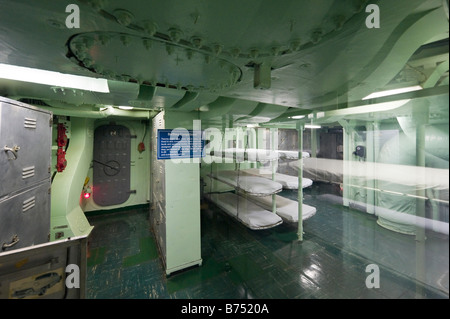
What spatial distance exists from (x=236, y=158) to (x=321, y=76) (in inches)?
73.9

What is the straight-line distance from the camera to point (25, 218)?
4.68 ft

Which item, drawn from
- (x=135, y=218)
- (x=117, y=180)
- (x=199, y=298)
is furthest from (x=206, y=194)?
(x=199, y=298)

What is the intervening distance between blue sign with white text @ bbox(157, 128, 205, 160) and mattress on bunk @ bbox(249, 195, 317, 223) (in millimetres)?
1860

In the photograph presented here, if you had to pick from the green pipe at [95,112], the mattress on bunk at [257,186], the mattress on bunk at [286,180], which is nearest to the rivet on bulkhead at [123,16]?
the mattress on bunk at [257,186]

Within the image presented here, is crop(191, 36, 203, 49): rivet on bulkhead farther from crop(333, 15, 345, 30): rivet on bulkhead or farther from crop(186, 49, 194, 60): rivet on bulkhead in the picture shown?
crop(333, 15, 345, 30): rivet on bulkhead

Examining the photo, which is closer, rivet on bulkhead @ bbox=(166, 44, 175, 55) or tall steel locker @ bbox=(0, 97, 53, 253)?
rivet on bulkhead @ bbox=(166, 44, 175, 55)

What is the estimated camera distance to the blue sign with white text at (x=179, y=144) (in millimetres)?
2121

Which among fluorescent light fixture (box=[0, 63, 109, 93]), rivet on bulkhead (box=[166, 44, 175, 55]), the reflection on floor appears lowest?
the reflection on floor

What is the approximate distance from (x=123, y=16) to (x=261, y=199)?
3616mm

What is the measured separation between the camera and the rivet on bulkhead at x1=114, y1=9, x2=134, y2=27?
1.74ft

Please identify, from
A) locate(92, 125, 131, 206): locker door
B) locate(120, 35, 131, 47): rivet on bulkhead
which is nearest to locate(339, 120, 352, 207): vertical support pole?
locate(120, 35, 131, 47): rivet on bulkhead

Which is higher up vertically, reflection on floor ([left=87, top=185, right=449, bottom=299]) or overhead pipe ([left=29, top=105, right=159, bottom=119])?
overhead pipe ([left=29, top=105, right=159, bottom=119])
